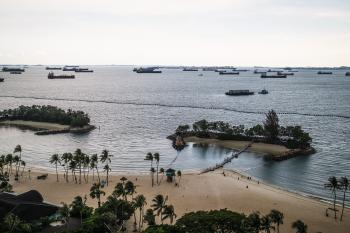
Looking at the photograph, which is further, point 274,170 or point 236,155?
point 236,155

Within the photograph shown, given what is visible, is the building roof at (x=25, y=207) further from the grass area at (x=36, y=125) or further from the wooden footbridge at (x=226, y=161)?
the grass area at (x=36, y=125)

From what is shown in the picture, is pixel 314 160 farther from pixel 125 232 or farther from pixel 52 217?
pixel 52 217

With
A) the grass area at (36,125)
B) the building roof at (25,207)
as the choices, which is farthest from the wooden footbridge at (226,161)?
the grass area at (36,125)

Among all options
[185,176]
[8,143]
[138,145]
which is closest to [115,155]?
[138,145]

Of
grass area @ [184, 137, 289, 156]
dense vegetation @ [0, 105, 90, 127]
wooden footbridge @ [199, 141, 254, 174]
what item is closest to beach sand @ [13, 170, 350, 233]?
wooden footbridge @ [199, 141, 254, 174]

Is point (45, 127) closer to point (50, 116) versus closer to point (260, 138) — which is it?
point (50, 116)

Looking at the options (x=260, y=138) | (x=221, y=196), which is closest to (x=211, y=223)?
(x=221, y=196)
